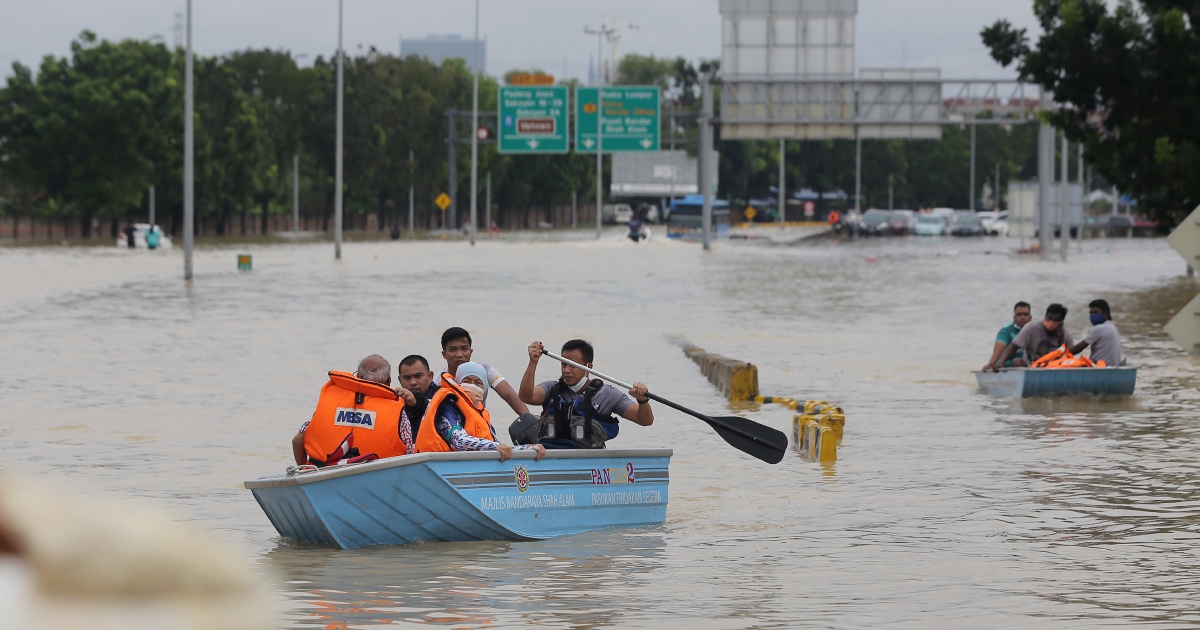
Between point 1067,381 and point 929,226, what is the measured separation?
9052cm

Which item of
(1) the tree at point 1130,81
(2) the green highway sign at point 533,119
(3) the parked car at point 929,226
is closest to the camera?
(1) the tree at point 1130,81

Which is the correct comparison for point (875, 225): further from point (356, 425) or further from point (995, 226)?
point (356, 425)

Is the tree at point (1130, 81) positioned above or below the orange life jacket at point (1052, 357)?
above

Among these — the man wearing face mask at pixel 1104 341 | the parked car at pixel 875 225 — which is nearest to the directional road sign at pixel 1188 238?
the man wearing face mask at pixel 1104 341

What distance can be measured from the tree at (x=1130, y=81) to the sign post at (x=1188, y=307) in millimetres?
12298

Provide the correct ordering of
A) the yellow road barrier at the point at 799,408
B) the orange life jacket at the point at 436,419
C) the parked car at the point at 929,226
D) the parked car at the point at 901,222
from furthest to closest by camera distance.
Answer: the parked car at the point at 901,222
the parked car at the point at 929,226
the yellow road barrier at the point at 799,408
the orange life jacket at the point at 436,419

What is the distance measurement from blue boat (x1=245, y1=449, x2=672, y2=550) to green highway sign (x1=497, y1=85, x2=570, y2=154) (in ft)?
234

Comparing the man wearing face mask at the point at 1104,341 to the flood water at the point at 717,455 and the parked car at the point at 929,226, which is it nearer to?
the flood water at the point at 717,455

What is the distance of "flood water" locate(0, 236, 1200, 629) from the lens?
8320 millimetres

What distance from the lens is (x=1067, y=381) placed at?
18.5m

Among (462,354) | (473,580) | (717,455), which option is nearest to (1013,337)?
(717,455)

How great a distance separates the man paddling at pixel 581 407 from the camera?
11109mm

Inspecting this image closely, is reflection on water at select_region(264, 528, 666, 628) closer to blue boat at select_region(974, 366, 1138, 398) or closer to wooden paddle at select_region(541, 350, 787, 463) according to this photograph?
wooden paddle at select_region(541, 350, 787, 463)

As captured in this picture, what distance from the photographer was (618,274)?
52.0 m
